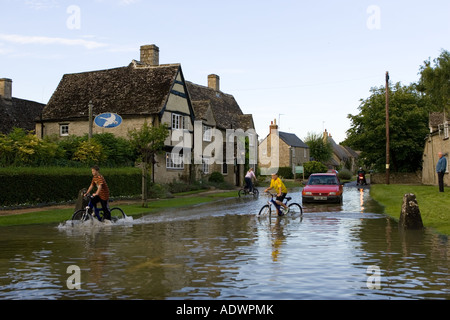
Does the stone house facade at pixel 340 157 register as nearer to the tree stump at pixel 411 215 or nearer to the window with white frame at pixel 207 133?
the window with white frame at pixel 207 133

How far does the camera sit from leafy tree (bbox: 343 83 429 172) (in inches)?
2106

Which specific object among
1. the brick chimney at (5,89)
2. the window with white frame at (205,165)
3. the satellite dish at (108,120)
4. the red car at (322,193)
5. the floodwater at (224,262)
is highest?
the brick chimney at (5,89)

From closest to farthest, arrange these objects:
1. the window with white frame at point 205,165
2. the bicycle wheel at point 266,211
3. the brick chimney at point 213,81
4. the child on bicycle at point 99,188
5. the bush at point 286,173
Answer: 1. the child on bicycle at point 99,188
2. the bicycle wheel at point 266,211
3. the window with white frame at point 205,165
4. the brick chimney at point 213,81
5. the bush at point 286,173

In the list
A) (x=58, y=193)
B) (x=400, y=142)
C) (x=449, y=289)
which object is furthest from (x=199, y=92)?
(x=449, y=289)

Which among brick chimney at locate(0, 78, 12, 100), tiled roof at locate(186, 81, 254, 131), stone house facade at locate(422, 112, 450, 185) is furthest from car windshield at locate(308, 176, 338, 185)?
brick chimney at locate(0, 78, 12, 100)

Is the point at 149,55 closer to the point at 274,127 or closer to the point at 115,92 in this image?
the point at 115,92

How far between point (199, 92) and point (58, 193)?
30.4 m

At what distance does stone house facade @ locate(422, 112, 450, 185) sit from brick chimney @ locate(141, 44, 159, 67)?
23592 millimetres

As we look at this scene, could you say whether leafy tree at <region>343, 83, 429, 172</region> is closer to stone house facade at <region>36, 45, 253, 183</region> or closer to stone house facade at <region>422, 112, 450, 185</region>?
stone house facade at <region>422, 112, 450, 185</region>

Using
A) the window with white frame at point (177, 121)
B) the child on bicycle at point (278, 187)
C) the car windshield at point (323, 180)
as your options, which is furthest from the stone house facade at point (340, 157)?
the child on bicycle at point (278, 187)

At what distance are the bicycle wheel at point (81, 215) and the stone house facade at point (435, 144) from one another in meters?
29.8

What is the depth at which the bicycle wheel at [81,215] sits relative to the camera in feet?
54.1
